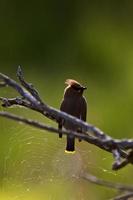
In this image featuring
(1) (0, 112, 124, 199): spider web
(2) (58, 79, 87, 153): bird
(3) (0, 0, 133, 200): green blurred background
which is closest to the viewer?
(2) (58, 79, 87, 153): bird

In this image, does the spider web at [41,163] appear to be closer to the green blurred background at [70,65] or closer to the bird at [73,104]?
the green blurred background at [70,65]

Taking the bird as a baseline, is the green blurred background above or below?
above

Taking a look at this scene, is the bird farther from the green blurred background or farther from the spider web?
the green blurred background

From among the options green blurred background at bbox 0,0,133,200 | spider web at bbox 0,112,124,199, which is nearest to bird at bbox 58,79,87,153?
spider web at bbox 0,112,124,199

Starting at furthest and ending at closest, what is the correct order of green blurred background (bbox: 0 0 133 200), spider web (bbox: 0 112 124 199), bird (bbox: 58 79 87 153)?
green blurred background (bbox: 0 0 133 200)
spider web (bbox: 0 112 124 199)
bird (bbox: 58 79 87 153)

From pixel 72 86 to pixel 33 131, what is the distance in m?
0.74

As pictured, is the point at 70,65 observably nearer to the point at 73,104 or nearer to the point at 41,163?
the point at 41,163

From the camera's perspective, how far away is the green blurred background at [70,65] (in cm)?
188

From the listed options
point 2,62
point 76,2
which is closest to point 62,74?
point 2,62

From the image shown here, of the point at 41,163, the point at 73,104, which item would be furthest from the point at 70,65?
the point at 73,104

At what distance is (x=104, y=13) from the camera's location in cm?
282

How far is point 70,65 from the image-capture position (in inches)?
105

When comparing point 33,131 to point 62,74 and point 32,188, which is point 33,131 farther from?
point 62,74

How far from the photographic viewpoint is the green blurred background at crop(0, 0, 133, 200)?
1.88 meters
